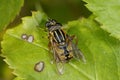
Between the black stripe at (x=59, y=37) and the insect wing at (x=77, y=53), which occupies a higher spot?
the black stripe at (x=59, y=37)

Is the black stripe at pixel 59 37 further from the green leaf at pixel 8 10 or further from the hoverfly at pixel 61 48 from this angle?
the green leaf at pixel 8 10

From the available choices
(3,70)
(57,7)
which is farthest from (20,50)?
(57,7)

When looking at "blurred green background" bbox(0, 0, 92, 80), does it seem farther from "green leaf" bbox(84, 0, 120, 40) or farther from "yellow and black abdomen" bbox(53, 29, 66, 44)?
"green leaf" bbox(84, 0, 120, 40)

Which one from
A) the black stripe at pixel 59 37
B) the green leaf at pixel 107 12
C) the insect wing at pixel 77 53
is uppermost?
the green leaf at pixel 107 12

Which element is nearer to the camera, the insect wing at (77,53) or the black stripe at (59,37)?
the insect wing at (77,53)

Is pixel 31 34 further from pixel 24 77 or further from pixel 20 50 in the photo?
pixel 24 77

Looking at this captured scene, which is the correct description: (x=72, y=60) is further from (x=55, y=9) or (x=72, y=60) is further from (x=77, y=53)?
(x=55, y=9)

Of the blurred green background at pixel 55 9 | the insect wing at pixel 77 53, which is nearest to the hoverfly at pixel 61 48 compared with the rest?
the insect wing at pixel 77 53
